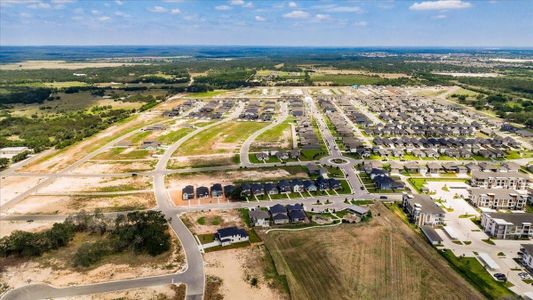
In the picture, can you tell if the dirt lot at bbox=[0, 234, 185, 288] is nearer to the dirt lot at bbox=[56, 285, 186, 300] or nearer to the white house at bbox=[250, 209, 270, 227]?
the dirt lot at bbox=[56, 285, 186, 300]

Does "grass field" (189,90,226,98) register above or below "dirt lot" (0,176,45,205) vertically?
above

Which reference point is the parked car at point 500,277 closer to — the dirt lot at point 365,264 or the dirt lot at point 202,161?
the dirt lot at point 365,264

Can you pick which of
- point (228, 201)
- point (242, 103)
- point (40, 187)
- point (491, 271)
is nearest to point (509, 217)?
point (491, 271)

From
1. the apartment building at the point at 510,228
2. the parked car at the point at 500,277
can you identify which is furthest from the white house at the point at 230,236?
the apartment building at the point at 510,228

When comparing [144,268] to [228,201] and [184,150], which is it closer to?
[228,201]

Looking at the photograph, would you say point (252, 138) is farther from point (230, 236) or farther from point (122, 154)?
point (230, 236)

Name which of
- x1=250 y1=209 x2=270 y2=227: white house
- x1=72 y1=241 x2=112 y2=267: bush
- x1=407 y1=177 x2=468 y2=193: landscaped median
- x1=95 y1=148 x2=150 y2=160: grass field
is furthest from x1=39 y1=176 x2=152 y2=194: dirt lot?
x1=407 y1=177 x2=468 y2=193: landscaped median
